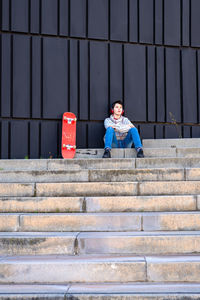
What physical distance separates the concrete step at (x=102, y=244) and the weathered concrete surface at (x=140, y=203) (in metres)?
0.51

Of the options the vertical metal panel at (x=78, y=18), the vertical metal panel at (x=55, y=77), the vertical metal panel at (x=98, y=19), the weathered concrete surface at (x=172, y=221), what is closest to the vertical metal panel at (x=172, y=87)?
the vertical metal panel at (x=98, y=19)

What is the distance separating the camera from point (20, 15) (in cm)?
642

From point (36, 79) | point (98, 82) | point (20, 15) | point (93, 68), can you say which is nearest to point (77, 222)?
point (36, 79)

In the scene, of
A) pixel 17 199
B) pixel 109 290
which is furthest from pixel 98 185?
pixel 109 290

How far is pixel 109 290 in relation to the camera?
7.43 feet

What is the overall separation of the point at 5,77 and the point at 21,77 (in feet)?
1.05

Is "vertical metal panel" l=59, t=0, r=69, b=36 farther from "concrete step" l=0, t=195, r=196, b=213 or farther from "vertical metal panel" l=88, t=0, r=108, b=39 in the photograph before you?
"concrete step" l=0, t=195, r=196, b=213

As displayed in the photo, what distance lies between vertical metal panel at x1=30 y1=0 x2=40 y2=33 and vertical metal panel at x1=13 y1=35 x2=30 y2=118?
0.30 meters

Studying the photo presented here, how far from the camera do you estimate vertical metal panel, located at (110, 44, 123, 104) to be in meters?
6.81

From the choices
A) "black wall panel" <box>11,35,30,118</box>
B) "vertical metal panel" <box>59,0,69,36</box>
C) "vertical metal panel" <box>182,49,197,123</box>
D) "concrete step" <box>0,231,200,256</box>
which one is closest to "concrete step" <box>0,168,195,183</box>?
"concrete step" <box>0,231,200,256</box>

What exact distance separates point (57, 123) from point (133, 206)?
3.65m

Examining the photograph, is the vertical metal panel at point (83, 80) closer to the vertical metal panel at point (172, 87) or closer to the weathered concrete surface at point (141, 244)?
the vertical metal panel at point (172, 87)

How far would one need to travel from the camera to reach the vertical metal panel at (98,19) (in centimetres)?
675

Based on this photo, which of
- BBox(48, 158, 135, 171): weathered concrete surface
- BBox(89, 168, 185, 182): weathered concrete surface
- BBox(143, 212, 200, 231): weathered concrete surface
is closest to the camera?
BBox(143, 212, 200, 231): weathered concrete surface
